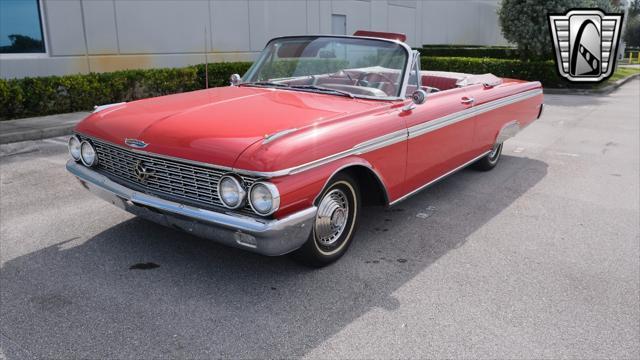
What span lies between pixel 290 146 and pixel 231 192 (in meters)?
0.44

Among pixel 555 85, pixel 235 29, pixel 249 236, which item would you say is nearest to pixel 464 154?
pixel 249 236

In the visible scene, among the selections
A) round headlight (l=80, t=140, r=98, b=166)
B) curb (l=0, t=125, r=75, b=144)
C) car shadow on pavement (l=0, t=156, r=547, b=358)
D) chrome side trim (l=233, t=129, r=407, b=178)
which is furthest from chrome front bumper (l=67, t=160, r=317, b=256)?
curb (l=0, t=125, r=75, b=144)

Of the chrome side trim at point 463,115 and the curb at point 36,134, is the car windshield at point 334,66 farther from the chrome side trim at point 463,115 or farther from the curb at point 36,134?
the curb at point 36,134

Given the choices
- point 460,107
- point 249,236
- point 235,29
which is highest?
point 235,29

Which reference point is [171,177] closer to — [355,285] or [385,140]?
[355,285]

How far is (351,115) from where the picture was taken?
3.82 meters

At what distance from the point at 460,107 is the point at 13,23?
9464mm

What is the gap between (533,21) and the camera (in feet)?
58.6

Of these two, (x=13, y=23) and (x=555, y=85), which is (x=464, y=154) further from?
(x=555, y=85)

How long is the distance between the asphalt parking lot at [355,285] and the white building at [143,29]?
4.30 metres

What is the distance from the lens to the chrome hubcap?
3615 mm

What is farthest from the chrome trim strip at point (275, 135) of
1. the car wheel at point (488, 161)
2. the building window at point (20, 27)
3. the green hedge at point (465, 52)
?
the green hedge at point (465, 52)

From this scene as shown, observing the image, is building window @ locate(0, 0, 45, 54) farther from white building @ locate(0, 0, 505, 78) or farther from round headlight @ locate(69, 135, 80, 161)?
round headlight @ locate(69, 135, 80, 161)

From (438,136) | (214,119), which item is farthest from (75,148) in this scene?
(438,136)
